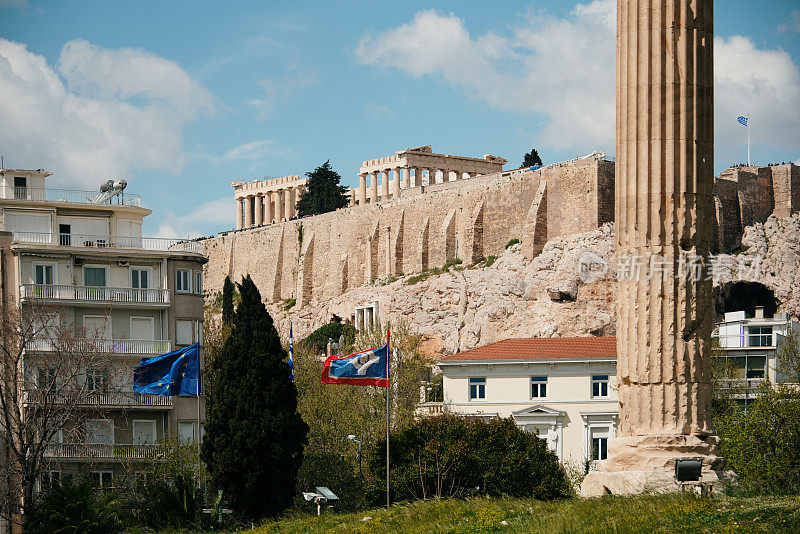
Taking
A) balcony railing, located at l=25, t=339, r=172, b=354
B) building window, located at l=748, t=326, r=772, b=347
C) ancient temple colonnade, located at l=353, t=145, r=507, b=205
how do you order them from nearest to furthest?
balcony railing, located at l=25, t=339, r=172, b=354
building window, located at l=748, t=326, r=772, b=347
ancient temple colonnade, located at l=353, t=145, r=507, b=205

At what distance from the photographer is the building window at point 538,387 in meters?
48.8

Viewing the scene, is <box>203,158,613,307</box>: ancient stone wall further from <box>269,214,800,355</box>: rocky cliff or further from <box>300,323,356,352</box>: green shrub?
<box>300,323,356,352</box>: green shrub

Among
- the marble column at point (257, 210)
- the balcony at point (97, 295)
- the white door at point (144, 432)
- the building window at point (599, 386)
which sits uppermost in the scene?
the marble column at point (257, 210)

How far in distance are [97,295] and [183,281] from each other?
3140 millimetres

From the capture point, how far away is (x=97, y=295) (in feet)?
137

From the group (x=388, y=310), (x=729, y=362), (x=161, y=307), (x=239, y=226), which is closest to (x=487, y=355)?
(x=729, y=362)

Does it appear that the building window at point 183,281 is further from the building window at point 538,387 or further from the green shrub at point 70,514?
A: the building window at point 538,387

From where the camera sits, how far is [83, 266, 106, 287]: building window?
42.0 meters

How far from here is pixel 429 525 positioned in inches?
728

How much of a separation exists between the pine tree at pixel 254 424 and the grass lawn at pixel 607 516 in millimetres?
12821

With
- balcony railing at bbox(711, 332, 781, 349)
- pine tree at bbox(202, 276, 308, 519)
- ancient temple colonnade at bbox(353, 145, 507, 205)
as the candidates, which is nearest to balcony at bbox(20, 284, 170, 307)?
pine tree at bbox(202, 276, 308, 519)

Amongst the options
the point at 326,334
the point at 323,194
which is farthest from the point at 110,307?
the point at 323,194

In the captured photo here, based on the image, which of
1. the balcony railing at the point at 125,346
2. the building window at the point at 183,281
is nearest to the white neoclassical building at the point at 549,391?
the building window at the point at 183,281

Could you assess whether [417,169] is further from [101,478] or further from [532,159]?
[101,478]
